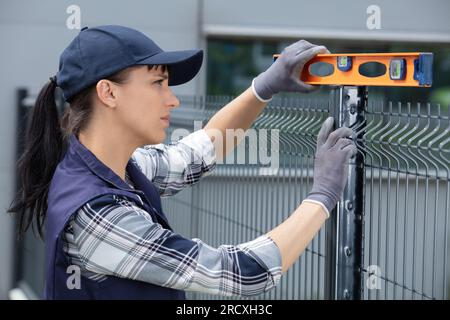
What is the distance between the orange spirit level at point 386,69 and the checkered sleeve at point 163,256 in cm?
63

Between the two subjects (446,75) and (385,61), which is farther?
(446,75)

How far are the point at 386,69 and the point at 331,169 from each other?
1.25 ft

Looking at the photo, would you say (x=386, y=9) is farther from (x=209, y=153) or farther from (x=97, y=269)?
(x=97, y=269)

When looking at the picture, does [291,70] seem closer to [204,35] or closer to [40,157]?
[40,157]

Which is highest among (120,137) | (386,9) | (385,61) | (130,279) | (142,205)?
(386,9)

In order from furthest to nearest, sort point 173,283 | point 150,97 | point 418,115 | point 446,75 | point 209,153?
point 446,75
point 209,153
point 418,115
point 150,97
point 173,283

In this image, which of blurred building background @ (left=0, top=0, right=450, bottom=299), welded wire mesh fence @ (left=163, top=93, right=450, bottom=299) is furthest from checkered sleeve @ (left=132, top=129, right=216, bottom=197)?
blurred building background @ (left=0, top=0, right=450, bottom=299)

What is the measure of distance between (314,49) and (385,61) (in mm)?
238

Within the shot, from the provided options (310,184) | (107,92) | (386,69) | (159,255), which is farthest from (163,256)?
(310,184)

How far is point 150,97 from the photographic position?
2.49m

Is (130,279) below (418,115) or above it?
below

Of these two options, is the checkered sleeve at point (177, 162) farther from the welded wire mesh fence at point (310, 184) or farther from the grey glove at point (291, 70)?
the welded wire mesh fence at point (310, 184)

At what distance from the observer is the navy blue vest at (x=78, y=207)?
2381 mm

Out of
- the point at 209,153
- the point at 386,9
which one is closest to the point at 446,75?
the point at 386,9
